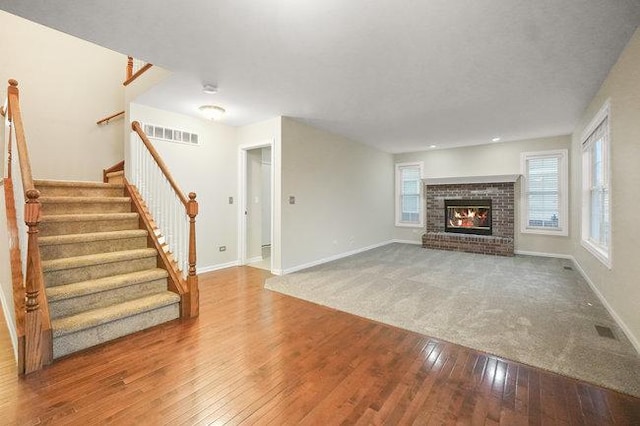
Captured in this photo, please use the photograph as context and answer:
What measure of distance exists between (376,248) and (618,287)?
4.60 meters

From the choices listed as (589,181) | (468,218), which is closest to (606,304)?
(589,181)

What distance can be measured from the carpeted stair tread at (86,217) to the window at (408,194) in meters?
6.53

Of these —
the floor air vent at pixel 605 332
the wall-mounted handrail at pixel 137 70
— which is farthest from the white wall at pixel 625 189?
the wall-mounted handrail at pixel 137 70

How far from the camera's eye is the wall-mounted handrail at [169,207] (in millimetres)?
3012

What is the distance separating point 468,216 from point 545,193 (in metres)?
1.59

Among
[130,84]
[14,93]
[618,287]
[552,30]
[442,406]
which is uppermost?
[130,84]

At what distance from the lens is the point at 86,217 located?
3.06m

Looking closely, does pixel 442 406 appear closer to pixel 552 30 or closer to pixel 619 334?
pixel 619 334

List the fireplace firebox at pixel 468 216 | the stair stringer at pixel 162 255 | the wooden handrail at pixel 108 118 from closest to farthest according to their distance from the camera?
the stair stringer at pixel 162 255 → the wooden handrail at pixel 108 118 → the fireplace firebox at pixel 468 216

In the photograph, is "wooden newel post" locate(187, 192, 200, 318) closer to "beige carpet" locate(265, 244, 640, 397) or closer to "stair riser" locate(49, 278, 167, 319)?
"stair riser" locate(49, 278, 167, 319)

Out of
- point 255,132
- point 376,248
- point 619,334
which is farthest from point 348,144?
point 619,334

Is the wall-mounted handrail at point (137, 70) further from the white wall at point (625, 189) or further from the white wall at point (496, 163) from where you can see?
the white wall at point (496, 163)

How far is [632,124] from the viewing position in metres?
2.45

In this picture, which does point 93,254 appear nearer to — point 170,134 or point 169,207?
point 169,207
